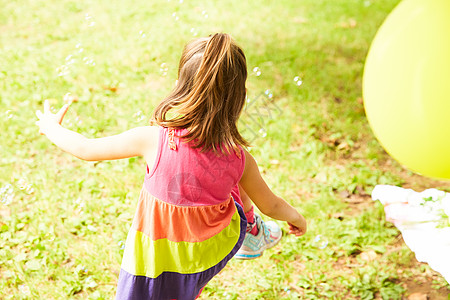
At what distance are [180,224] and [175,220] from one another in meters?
0.03

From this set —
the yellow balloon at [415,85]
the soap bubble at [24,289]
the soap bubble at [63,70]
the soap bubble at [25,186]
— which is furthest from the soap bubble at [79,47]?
the yellow balloon at [415,85]

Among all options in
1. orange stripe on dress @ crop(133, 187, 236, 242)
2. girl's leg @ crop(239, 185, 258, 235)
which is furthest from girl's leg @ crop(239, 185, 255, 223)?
orange stripe on dress @ crop(133, 187, 236, 242)

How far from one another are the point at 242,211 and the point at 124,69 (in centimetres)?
263

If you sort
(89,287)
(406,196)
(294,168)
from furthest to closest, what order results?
1. (294,168)
2. (406,196)
3. (89,287)

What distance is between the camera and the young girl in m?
1.84

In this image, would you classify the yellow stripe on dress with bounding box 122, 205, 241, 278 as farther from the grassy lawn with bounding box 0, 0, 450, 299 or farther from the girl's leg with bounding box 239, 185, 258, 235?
the grassy lawn with bounding box 0, 0, 450, 299

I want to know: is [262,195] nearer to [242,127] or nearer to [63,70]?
[242,127]

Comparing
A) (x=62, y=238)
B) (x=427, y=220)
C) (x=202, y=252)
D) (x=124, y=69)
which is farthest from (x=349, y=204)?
(x=124, y=69)

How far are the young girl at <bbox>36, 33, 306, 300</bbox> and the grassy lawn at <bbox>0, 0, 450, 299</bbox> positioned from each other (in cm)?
75

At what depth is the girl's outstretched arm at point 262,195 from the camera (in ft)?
6.64

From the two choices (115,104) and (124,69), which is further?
(124,69)

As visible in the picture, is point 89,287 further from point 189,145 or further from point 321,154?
point 321,154

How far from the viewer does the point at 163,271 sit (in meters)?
2.06

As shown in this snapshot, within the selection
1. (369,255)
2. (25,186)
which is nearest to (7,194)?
(25,186)
